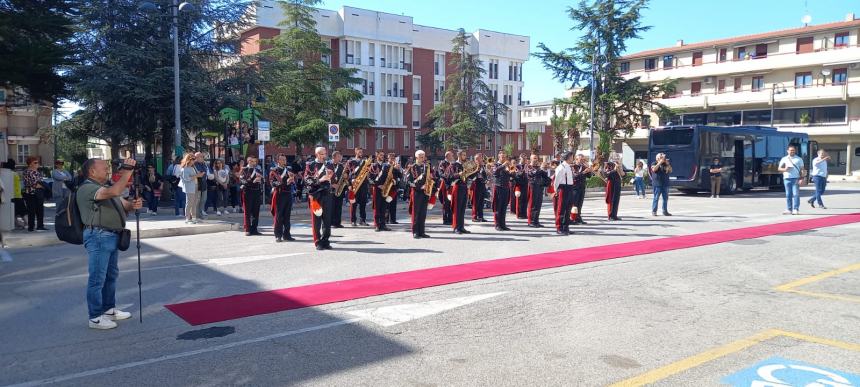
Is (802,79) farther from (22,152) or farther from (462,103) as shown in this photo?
(22,152)

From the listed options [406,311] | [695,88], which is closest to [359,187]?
[406,311]

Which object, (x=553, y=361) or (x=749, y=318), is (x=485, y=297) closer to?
(x=553, y=361)

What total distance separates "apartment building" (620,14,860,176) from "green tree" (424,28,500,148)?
1195 cm

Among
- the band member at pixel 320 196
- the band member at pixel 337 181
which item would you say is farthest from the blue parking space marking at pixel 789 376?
the band member at pixel 337 181

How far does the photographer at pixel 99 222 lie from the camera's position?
615 centimetres

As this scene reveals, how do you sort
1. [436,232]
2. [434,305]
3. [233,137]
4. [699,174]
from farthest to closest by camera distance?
[699,174] → [233,137] → [436,232] → [434,305]

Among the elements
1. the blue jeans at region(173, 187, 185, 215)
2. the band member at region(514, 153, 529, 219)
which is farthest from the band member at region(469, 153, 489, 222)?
the blue jeans at region(173, 187, 185, 215)

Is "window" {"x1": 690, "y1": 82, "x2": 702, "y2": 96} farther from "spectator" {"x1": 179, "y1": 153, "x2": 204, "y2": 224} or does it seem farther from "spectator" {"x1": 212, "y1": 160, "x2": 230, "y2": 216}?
"spectator" {"x1": 179, "y1": 153, "x2": 204, "y2": 224}

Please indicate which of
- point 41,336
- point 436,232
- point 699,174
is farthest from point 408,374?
point 699,174

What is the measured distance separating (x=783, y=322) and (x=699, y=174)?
881 inches

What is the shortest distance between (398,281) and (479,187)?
732cm

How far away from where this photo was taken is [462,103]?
5253 centimetres

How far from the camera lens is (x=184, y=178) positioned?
14.8 metres

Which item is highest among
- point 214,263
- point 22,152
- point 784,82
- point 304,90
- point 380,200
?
point 784,82
